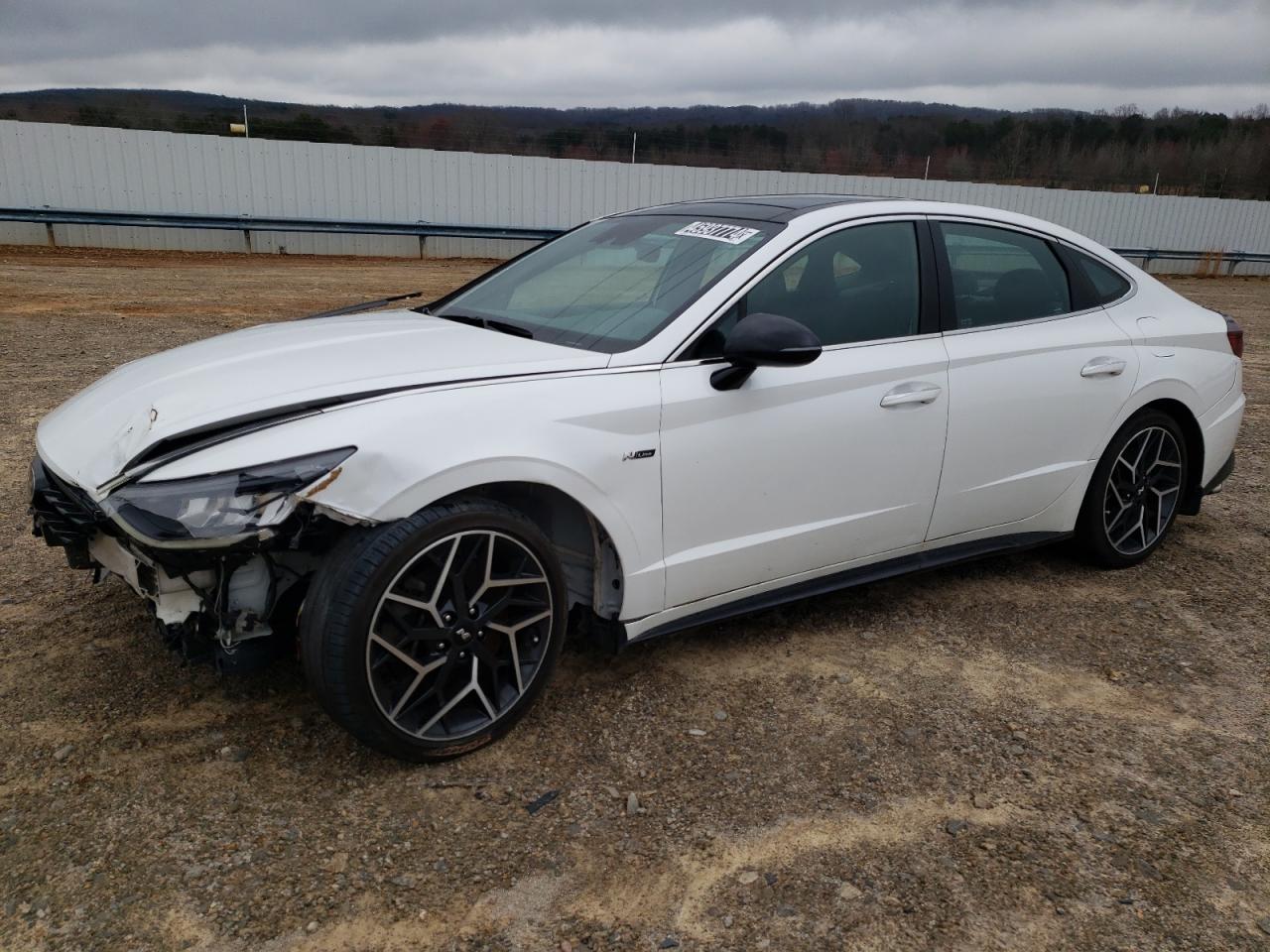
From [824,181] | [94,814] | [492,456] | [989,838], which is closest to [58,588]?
[94,814]

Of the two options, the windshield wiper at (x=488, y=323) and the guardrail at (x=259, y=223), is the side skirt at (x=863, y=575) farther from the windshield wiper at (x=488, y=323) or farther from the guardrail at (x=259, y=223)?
the guardrail at (x=259, y=223)

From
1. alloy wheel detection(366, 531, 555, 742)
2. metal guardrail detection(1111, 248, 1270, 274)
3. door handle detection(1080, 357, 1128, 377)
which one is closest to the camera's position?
alloy wheel detection(366, 531, 555, 742)

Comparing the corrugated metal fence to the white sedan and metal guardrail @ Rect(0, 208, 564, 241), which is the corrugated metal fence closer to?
metal guardrail @ Rect(0, 208, 564, 241)

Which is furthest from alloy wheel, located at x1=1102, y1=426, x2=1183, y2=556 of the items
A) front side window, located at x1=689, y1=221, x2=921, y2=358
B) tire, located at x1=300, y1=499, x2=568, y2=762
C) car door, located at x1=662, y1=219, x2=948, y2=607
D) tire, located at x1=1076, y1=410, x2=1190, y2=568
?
tire, located at x1=300, y1=499, x2=568, y2=762

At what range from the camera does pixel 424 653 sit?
2.73 metres

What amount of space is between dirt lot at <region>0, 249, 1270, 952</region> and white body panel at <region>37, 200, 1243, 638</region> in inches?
17.0

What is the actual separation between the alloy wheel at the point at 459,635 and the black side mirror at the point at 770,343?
0.90 meters

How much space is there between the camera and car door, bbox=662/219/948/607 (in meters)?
3.12

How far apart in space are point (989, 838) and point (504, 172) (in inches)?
861

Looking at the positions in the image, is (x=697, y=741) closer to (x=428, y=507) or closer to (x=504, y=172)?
(x=428, y=507)

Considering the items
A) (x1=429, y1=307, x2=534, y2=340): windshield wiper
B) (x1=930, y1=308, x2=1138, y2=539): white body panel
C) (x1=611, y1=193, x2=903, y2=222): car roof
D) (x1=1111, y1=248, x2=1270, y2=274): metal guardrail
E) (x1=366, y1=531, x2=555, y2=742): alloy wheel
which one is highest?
(x1=611, y1=193, x2=903, y2=222): car roof

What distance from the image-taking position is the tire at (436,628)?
254cm

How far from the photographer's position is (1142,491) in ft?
14.8

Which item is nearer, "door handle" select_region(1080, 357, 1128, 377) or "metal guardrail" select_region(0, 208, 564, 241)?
"door handle" select_region(1080, 357, 1128, 377)
